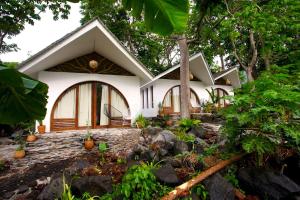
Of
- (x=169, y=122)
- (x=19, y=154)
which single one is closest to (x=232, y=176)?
(x=19, y=154)

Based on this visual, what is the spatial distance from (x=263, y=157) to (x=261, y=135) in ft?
2.91

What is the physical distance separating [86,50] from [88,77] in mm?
1274

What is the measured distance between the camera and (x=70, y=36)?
8.30 meters

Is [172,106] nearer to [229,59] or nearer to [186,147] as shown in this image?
[186,147]

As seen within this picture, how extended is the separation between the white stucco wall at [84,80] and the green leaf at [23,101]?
8288 mm

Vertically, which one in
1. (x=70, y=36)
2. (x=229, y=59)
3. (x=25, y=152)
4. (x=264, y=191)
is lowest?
(x=264, y=191)

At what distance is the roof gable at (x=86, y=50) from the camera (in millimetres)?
8273

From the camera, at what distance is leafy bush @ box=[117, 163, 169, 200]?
3.65 meters

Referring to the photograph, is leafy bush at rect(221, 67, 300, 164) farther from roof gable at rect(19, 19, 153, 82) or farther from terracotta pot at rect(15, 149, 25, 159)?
roof gable at rect(19, 19, 153, 82)

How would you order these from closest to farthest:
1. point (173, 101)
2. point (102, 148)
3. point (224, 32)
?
point (102, 148), point (224, 32), point (173, 101)

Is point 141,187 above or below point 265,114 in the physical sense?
below

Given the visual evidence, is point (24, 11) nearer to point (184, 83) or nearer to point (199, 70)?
point (184, 83)

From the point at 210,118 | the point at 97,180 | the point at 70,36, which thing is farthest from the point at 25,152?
the point at 210,118

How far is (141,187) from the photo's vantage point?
375cm
